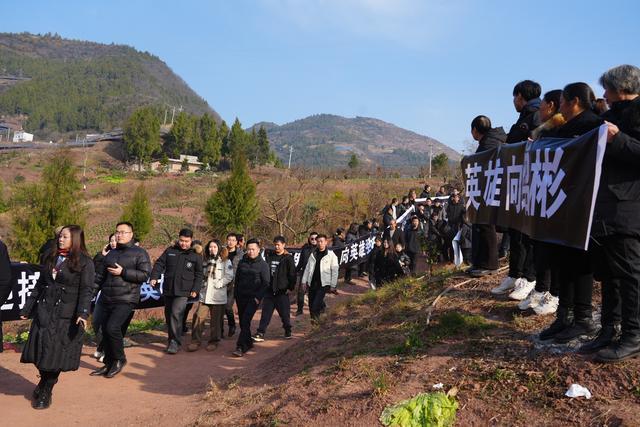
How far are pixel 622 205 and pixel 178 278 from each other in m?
6.41

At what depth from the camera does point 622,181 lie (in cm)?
393

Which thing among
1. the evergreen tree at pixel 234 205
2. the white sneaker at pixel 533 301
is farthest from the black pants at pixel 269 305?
the evergreen tree at pixel 234 205

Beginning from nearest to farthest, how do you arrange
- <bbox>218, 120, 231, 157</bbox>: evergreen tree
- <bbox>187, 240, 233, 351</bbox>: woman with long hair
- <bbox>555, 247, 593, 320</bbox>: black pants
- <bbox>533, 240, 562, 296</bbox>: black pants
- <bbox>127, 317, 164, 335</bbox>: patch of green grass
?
1. <bbox>555, 247, 593, 320</bbox>: black pants
2. <bbox>533, 240, 562, 296</bbox>: black pants
3. <bbox>187, 240, 233, 351</bbox>: woman with long hair
4. <bbox>127, 317, 164, 335</bbox>: patch of green grass
5. <bbox>218, 120, 231, 157</bbox>: evergreen tree

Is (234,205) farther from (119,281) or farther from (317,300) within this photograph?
(119,281)

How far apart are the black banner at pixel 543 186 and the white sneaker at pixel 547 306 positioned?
2.68ft

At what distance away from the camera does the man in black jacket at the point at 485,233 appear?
6633 millimetres

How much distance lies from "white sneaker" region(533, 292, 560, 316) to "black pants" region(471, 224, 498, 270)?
1.37m

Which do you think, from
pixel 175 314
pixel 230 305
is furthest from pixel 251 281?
pixel 230 305

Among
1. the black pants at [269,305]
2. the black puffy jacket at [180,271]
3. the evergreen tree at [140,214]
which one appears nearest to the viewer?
the black puffy jacket at [180,271]

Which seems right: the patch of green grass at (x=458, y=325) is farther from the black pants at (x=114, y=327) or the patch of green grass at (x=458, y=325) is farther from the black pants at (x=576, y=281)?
the black pants at (x=114, y=327)

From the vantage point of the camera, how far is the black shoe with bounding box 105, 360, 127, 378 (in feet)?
23.7

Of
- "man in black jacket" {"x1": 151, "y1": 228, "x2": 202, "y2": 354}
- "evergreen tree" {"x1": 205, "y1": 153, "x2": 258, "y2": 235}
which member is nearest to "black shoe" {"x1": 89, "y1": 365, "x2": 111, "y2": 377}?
"man in black jacket" {"x1": 151, "y1": 228, "x2": 202, "y2": 354}

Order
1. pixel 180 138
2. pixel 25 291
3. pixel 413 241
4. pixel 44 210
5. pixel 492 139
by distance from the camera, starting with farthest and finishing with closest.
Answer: pixel 180 138 < pixel 44 210 < pixel 413 241 < pixel 25 291 < pixel 492 139

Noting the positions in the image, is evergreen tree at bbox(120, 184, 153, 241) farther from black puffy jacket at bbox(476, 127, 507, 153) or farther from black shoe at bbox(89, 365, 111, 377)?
black puffy jacket at bbox(476, 127, 507, 153)
